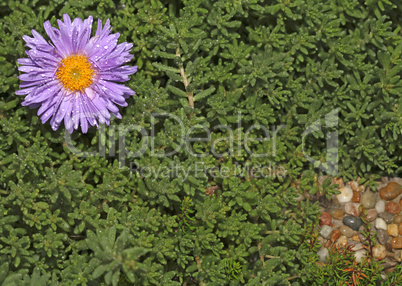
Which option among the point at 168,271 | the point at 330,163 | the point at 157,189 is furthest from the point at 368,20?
the point at 168,271

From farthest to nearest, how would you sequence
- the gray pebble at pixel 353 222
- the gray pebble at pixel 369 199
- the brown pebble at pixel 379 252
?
the gray pebble at pixel 369 199
the gray pebble at pixel 353 222
the brown pebble at pixel 379 252

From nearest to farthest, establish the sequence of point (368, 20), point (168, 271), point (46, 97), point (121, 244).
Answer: point (121, 244) → point (46, 97) → point (168, 271) → point (368, 20)

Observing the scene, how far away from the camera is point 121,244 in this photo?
3.39 metres

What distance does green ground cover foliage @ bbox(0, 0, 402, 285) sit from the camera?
3879mm

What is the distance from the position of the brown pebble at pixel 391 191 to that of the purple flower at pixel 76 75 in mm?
2355

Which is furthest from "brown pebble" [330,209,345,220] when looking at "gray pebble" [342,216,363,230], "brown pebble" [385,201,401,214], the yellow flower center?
the yellow flower center

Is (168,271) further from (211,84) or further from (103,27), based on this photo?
(103,27)

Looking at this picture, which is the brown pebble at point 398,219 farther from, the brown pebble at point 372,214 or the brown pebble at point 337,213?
the brown pebble at point 337,213

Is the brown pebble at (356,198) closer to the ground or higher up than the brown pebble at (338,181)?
closer to the ground

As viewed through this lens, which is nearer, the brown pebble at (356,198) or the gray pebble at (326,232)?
the gray pebble at (326,232)

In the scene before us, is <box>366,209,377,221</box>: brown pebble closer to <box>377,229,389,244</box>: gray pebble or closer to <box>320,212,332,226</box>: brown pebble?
<box>377,229,389,244</box>: gray pebble

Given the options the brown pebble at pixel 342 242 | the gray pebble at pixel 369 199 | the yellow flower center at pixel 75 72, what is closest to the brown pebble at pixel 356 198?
the gray pebble at pixel 369 199

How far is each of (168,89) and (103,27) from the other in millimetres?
706

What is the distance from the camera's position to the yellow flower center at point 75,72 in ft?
12.8
